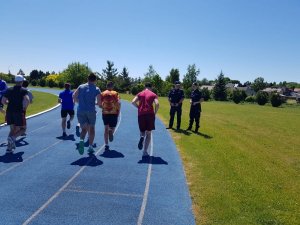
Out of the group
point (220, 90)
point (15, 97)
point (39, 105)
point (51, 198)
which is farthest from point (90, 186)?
point (220, 90)

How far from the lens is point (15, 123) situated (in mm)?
9219

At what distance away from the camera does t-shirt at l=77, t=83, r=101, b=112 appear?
927cm

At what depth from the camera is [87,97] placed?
30.5 feet

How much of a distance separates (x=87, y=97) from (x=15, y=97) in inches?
76.2

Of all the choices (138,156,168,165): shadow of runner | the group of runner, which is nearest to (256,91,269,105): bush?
the group of runner

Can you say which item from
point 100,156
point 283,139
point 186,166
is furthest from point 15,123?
point 283,139

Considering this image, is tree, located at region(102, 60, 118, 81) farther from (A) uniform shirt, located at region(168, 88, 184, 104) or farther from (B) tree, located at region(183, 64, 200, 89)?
(A) uniform shirt, located at region(168, 88, 184, 104)

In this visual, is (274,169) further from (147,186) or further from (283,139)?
(283,139)

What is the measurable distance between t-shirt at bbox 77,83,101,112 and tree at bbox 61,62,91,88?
69.3 m

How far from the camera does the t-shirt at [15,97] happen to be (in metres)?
9.17

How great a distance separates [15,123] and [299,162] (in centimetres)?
870

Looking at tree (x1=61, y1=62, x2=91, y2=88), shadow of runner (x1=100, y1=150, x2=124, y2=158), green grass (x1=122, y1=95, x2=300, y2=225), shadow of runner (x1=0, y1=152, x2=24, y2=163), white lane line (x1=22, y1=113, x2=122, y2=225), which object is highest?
tree (x1=61, y1=62, x2=91, y2=88)

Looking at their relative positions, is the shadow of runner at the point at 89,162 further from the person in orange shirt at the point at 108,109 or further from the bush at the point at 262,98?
the bush at the point at 262,98

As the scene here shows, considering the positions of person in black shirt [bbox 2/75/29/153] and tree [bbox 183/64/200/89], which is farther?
tree [bbox 183/64/200/89]
